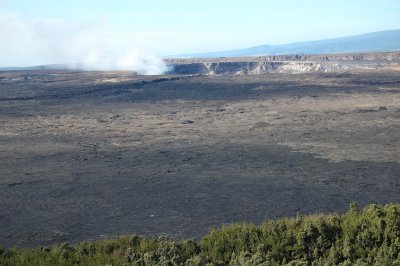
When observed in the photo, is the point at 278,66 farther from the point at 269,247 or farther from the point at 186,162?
the point at 269,247

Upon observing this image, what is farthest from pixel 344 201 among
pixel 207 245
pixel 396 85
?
pixel 396 85

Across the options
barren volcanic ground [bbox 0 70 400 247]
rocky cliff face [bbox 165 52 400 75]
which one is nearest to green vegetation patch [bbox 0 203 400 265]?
barren volcanic ground [bbox 0 70 400 247]

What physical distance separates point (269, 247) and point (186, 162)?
1149cm

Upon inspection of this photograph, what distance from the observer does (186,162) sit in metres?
18.7

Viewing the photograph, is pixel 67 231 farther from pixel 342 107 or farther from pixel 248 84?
pixel 248 84

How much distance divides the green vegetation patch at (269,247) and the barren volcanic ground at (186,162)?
149 inches

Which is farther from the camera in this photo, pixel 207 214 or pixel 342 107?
pixel 342 107

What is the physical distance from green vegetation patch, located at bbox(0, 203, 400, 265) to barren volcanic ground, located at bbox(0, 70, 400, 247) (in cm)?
378

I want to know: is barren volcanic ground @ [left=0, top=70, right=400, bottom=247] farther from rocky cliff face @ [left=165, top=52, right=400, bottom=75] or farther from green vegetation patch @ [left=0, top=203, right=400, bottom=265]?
rocky cliff face @ [left=165, top=52, right=400, bottom=75]

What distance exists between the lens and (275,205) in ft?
44.0

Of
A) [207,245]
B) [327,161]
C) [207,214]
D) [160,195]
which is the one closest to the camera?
[207,245]

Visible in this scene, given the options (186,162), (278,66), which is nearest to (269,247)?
(186,162)

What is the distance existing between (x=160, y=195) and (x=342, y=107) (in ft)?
70.6

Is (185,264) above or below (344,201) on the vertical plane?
above
